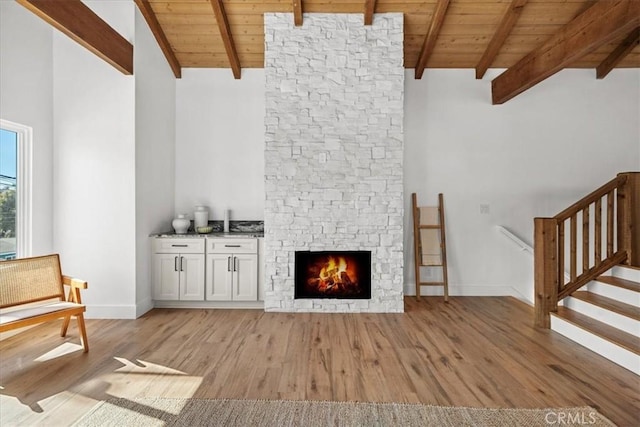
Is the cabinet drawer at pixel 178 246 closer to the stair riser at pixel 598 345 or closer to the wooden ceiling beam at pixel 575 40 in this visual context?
the stair riser at pixel 598 345

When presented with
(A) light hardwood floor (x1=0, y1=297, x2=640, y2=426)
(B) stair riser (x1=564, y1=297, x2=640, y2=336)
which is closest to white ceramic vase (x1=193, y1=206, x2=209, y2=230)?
(A) light hardwood floor (x1=0, y1=297, x2=640, y2=426)

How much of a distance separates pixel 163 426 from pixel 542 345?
326cm

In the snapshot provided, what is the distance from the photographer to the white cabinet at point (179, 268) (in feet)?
16.0

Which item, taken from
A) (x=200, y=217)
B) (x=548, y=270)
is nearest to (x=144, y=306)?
(x=200, y=217)

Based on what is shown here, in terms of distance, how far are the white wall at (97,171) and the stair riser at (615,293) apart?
5.15 meters

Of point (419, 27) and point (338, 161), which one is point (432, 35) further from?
point (338, 161)

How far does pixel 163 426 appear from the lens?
7.53 ft

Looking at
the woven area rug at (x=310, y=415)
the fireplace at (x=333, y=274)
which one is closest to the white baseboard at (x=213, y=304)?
the fireplace at (x=333, y=274)

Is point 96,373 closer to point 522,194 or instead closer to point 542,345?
point 542,345

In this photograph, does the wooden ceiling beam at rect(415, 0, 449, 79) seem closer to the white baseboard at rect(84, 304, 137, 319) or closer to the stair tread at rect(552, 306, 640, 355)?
the stair tread at rect(552, 306, 640, 355)

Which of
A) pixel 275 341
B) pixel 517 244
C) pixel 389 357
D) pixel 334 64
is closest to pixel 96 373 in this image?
pixel 275 341

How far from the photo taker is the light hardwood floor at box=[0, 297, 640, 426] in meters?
2.64

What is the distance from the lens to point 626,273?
415cm
